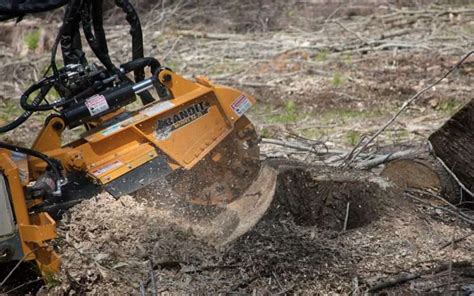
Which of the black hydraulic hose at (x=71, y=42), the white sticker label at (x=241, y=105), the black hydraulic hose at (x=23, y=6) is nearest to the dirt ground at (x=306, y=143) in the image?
the white sticker label at (x=241, y=105)

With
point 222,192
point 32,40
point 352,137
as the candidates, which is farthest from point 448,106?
point 32,40

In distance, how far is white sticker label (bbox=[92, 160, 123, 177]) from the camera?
4.15 m

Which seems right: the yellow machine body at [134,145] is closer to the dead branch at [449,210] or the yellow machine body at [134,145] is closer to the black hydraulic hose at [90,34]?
the black hydraulic hose at [90,34]

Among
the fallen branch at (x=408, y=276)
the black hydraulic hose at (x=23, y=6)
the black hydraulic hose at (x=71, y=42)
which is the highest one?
the black hydraulic hose at (x=23, y=6)

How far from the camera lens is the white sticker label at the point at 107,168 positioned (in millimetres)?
4152

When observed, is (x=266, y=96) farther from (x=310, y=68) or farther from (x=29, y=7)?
(x=29, y=7)

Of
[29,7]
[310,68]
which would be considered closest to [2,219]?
[29,7]

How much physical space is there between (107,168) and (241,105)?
3.63 ft

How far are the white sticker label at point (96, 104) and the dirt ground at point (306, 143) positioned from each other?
0.58 metres

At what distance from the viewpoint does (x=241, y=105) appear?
4.86 m

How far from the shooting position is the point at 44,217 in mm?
3762

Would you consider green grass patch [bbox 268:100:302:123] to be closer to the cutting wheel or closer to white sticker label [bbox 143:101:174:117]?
the cutting wheel

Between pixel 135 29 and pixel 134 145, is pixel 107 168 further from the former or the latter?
pixel 135 29

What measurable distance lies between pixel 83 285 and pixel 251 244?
897 millimetres
